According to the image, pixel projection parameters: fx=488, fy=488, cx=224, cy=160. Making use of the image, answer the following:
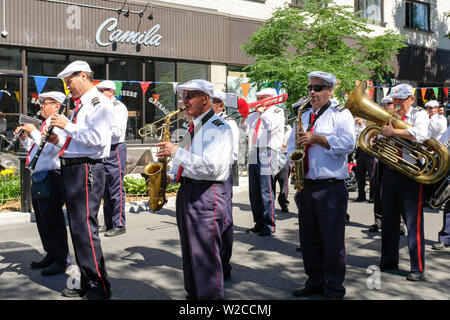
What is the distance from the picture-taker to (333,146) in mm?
4359

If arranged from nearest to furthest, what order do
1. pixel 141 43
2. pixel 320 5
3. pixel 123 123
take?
pixel 123 123, pixel 320 5, pixel 141 43

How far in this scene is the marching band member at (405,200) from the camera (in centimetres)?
505

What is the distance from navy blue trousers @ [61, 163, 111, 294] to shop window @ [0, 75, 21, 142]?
958cm

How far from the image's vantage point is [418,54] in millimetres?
22203

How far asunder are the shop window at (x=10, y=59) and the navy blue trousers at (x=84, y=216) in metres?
9.80

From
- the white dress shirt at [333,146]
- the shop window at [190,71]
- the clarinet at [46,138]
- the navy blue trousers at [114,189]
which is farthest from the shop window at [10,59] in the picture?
the white dress shirt at [333,146]

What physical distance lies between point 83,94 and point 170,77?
37.7 feet

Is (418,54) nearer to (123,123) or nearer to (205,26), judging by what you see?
(205,26)

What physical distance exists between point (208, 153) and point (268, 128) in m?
3.78

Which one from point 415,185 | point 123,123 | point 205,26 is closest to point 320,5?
point 205,26

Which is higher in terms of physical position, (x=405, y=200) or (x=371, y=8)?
(x=371, y=8)

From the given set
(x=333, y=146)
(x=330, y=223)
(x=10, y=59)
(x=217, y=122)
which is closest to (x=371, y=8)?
(x=10, y=59)

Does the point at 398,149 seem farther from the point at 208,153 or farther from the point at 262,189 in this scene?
the point at 208,153
